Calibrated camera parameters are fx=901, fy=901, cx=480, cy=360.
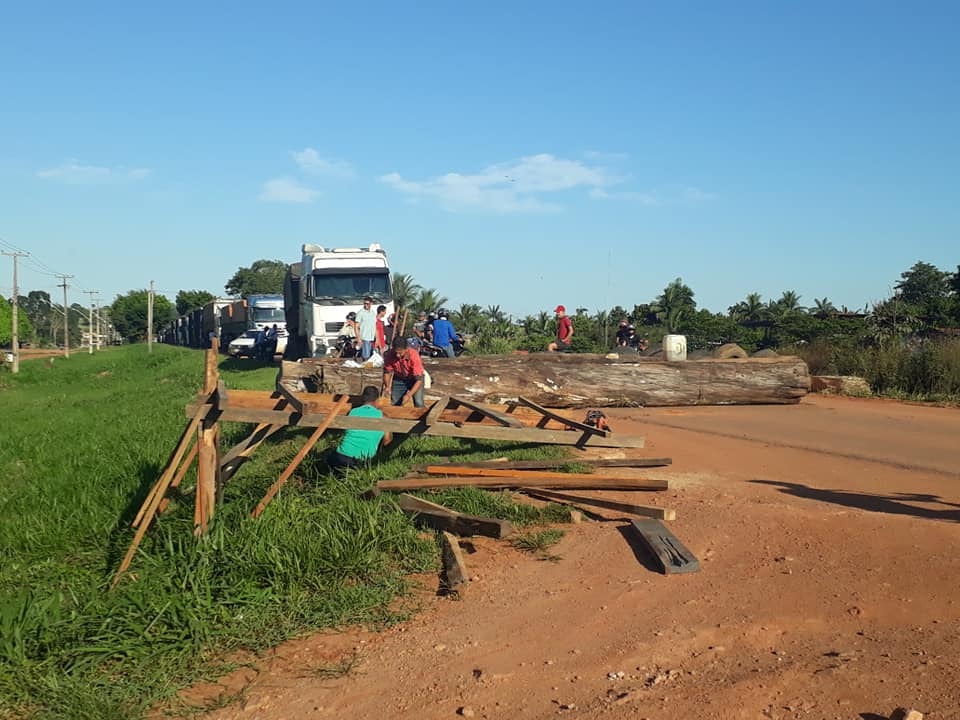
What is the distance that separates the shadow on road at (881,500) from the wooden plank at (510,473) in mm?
1542

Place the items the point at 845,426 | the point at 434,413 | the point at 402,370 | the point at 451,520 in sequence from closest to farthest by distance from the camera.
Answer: the point at 451,520 → the point at 434,413 → the point at 402,370 → the point at 845,426

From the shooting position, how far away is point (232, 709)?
4785 mm

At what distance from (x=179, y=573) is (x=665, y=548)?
3.48 metres

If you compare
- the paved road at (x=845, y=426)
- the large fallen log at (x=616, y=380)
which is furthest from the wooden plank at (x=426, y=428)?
the large fallen log at (x=616, y=380)

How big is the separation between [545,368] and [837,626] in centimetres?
1059

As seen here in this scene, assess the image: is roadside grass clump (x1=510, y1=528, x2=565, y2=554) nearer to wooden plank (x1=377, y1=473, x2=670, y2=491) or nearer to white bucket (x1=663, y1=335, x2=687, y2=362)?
wooden plank (x1=377, y1=473, x2=670, y2=491)

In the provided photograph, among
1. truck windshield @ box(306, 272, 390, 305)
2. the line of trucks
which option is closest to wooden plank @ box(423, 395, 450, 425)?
the line of trucks

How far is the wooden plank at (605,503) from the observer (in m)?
7.17

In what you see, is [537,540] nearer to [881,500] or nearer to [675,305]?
[881,500]

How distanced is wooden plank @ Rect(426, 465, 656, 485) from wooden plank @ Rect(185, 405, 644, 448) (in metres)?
0.31

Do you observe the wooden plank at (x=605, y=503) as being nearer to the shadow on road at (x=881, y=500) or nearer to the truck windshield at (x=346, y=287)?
the shadow on road at (x=881, y=500)

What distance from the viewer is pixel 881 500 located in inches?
295

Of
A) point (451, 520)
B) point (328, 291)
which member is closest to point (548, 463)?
point (451, 520)

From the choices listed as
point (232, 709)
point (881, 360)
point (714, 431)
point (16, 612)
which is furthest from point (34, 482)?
point (881, 360)
